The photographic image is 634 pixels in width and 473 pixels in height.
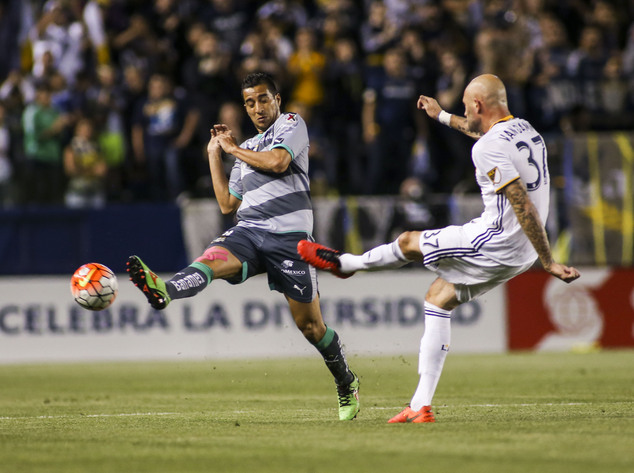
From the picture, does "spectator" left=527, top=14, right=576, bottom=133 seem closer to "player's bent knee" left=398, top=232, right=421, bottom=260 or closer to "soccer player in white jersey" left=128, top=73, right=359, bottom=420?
"soccer player in white jersey" left=128, top=73, right=359, bottom=420

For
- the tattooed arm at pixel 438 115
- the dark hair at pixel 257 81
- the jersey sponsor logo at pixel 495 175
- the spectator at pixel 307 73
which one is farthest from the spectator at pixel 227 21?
the jersey sponsor logo at pixel 495 175

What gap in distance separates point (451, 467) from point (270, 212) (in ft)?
11.0

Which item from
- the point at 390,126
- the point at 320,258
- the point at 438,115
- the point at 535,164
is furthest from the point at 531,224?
the point at 390,126

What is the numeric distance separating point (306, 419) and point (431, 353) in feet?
3.82

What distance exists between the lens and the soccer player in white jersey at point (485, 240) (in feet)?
23.1

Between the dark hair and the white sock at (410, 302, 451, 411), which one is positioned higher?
the dark hair

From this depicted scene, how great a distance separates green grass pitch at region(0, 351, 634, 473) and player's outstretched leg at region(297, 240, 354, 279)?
1096 millimetres

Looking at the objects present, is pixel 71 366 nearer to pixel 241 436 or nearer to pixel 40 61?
pixel 40 61

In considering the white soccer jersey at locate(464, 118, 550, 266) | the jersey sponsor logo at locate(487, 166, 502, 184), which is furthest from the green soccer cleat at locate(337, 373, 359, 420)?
the jersey sponsor logo at locate(487, 166, 502, 184)

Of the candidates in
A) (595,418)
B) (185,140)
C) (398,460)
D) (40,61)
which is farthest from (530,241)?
(40,61)

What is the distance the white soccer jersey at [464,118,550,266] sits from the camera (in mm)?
7105

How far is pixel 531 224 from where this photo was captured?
699cm

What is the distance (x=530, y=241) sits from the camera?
7094 millimetres

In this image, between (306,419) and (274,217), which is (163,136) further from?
(306,419)
